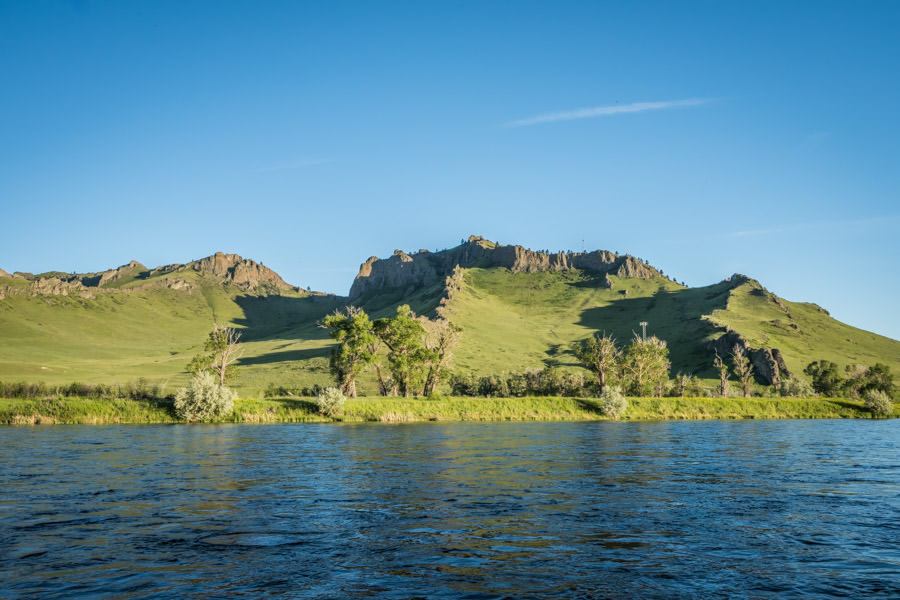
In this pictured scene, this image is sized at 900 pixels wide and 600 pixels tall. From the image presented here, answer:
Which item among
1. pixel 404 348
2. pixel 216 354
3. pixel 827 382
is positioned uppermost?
pixel 404 348

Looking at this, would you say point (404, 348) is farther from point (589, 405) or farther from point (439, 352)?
point (589, 405)

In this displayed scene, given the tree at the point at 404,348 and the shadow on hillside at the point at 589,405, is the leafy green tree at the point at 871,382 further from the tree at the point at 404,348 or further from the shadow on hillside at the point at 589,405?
the tree at the point at 404,348

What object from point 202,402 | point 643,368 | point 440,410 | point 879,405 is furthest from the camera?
point 643,368

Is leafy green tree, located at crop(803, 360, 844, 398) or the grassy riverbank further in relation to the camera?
leafy green tree, located at crop(803, 360, 844, 398)

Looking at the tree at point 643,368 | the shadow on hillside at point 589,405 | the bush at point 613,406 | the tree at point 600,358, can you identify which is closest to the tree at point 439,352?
the shadow on hillside at point 589,405

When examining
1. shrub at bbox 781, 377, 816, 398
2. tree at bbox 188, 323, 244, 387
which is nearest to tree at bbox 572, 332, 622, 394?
shrub at bbox 781, 377, 816, 398

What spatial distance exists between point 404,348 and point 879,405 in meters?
71.5

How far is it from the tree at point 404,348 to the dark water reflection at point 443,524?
48578 millimetres

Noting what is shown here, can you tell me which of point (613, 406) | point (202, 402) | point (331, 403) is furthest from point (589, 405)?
point (202, 402)

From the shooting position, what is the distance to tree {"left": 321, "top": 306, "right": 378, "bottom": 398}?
85562 millimetres

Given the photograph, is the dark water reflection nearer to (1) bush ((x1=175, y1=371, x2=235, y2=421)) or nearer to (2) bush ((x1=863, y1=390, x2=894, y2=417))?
(1) bush ((x1=175, y1=371, x2=235, y2=421))

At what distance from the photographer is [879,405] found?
319ft

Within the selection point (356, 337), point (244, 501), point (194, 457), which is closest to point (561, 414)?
point (356, 337)

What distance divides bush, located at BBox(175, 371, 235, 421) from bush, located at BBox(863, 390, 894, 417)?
91.6 m
